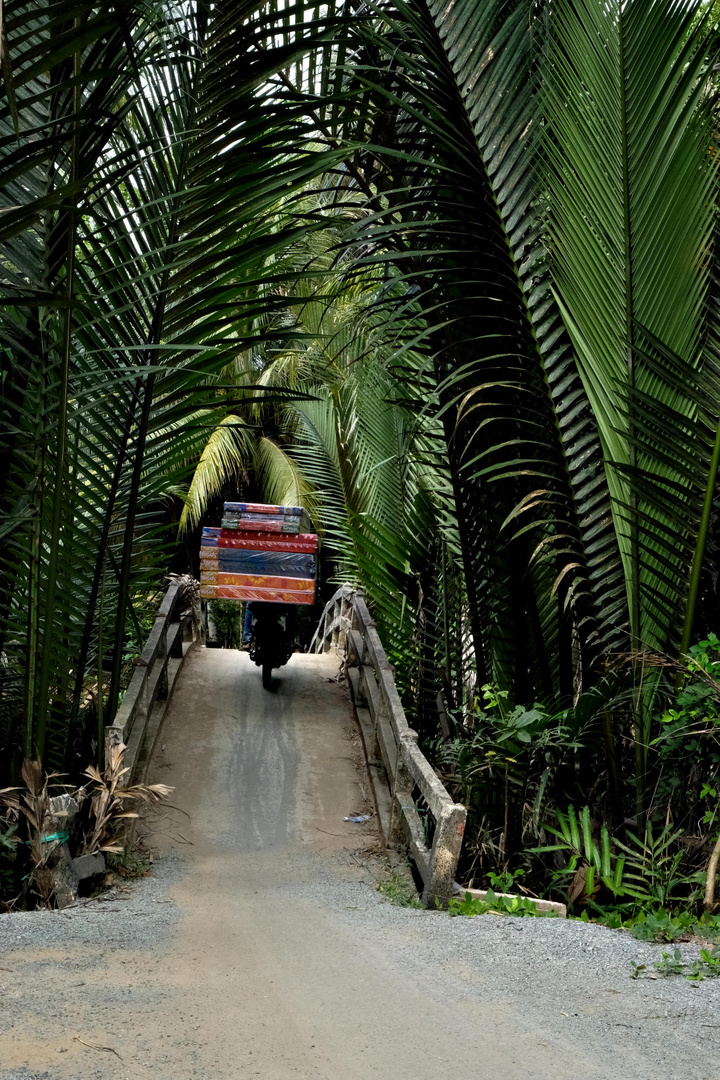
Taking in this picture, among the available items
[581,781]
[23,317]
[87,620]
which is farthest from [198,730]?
[23,317]

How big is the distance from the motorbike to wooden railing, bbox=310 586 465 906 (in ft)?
1.75

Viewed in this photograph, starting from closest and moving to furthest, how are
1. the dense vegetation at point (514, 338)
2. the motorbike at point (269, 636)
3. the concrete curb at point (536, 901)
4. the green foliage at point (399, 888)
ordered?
1. the dense vegetation at point (514, 338)
2. the concrete curb at point (536, 901)
3. the green foliage at point (399, 888)
4. the motorbike at point (269, 636)

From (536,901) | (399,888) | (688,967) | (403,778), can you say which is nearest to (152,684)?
(403,778)

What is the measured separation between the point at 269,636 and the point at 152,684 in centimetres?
155

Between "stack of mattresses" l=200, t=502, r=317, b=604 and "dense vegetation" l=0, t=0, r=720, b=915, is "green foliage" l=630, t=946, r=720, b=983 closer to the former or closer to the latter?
"dense vegetation" l=0, t=0, r=720, b=915

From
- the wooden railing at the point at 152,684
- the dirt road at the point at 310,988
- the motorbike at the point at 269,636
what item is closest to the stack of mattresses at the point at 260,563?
the motorbike at the point at 269,636

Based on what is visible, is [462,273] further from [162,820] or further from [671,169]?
[162,820]

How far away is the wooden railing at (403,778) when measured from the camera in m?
4.25

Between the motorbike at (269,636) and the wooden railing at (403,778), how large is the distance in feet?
1.75

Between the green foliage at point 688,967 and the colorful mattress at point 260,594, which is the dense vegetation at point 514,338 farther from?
the colorful mattress at point 260,594

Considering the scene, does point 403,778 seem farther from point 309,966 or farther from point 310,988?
point 310,988

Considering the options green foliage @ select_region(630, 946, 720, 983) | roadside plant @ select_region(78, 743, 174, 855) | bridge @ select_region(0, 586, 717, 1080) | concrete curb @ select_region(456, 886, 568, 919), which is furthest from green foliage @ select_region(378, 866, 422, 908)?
green foliage @ select_region(630, 946, 720, 983)

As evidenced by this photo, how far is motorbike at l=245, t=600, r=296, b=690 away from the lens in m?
7.55

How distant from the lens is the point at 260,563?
730 cm
